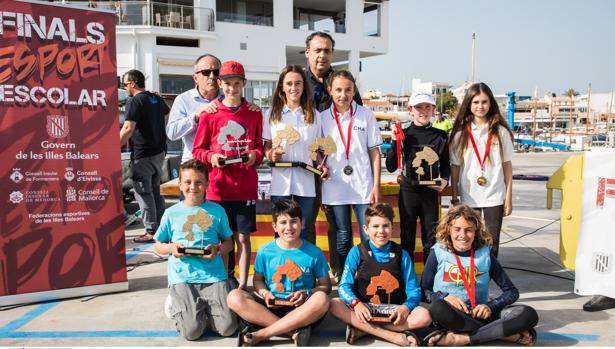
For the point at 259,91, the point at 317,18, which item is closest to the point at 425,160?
the point at 259,91

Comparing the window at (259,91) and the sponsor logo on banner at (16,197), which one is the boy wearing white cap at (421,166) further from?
the window at (259,91)

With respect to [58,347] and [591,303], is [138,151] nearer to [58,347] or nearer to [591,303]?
[58,347]

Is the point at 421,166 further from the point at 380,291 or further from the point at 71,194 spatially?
the point at 71,194

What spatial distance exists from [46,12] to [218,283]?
2601mm

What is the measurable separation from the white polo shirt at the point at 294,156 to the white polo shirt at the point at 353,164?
16 centimetres

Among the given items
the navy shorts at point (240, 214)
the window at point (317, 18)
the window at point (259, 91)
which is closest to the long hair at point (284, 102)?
the navy shorts at point (240, 214)

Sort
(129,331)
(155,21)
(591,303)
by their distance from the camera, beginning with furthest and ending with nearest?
(155,21), (591,303), (129,331)

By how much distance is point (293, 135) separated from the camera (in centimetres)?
412

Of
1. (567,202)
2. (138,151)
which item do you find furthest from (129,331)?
(567,202)

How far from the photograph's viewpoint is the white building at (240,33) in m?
25.9

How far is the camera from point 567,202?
14.4 ft

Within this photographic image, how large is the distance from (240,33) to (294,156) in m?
26.2

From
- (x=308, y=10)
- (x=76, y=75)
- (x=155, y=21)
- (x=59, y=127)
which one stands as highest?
(x=308, y=10)

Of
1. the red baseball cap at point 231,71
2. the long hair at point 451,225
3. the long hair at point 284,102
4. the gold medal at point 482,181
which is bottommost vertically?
the long hair at point 451,225
